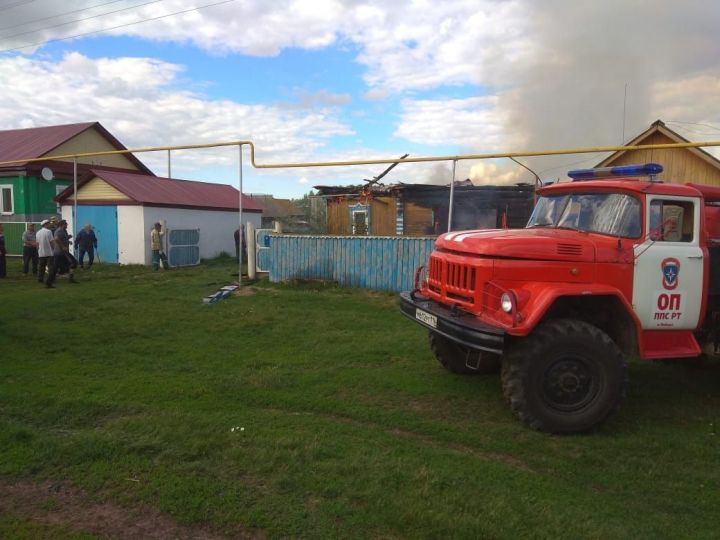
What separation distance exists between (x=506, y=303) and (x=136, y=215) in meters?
17.5

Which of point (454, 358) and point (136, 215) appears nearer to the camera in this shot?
point (454, 358)

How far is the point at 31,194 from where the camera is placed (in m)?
24.5

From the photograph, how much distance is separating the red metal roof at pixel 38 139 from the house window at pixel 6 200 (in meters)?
1.30

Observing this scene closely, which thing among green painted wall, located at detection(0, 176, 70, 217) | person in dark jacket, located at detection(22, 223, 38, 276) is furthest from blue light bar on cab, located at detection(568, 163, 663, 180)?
green painted wall, located at detection(0, 176, 70, 217)

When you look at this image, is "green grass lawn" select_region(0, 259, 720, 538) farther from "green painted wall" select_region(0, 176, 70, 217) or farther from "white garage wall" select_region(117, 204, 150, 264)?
"green painted wall" select_region(0, 176, 70, 217)

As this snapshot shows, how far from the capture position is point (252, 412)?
16.9 feet

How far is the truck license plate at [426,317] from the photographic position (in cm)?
532

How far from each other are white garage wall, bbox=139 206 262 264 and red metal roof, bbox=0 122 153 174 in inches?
328

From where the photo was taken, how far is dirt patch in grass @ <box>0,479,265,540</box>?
3289mm

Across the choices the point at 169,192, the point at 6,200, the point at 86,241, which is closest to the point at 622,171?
the point at 86,241

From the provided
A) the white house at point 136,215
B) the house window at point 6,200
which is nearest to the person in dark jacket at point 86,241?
the white house at point 136,215

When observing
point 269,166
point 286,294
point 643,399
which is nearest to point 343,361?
point 643,399

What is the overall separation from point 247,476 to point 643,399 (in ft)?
13.8

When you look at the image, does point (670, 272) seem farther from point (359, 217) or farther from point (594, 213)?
point (359, 217)
